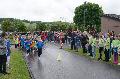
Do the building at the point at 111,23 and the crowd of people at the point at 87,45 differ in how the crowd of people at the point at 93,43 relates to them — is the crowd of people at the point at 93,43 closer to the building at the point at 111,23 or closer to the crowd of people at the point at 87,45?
the crowd of people at the point at 87,45

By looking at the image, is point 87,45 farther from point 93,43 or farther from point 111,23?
point 111,23

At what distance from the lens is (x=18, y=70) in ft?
68.4

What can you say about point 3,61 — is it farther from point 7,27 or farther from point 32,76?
point 7,27

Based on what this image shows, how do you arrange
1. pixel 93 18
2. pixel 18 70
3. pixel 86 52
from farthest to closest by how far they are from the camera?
pixel 93 18
pixel 86 52
pixel 18 70

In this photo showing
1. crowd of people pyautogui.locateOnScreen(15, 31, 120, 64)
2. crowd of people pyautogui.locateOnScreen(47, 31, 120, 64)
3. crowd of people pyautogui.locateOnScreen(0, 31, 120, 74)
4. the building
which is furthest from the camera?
the building

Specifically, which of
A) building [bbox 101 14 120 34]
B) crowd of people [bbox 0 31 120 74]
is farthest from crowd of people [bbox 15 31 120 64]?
building [bbox 101 14 120 34]

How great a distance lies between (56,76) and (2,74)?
2.88 meters

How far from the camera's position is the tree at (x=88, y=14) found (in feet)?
323

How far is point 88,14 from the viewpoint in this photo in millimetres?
101375

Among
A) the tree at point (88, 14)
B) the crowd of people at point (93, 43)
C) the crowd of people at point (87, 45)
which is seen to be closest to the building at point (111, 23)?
the crowd of people at point (93, 43)

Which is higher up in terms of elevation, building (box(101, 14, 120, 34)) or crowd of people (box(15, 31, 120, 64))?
building (box(101, 14, 120, 34))

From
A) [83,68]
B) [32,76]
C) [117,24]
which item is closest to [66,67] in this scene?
[83,68]

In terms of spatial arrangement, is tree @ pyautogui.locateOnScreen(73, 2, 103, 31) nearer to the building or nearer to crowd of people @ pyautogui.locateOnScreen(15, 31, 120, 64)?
the building

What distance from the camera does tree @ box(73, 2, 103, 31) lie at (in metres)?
98.4
